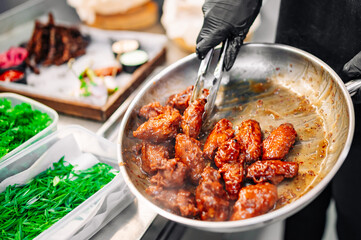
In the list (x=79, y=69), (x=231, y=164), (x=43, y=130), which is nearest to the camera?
(x=231, y=164)

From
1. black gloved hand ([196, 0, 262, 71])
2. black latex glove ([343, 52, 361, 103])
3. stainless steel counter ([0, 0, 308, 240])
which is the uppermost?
black gloved hand ([196, 0, 262, 71])

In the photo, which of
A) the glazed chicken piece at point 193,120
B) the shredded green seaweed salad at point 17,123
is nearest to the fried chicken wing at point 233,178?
the glazed chicken piece at point 193,120

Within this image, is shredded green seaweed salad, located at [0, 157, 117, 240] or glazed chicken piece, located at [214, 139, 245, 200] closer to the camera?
glazed chicken piece, located at [214, 139, 245, 200]

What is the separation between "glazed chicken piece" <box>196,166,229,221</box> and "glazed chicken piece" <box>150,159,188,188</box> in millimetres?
127

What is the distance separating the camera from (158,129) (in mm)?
1999

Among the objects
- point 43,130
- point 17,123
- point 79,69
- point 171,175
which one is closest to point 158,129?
point 171,175

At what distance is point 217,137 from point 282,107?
615mm

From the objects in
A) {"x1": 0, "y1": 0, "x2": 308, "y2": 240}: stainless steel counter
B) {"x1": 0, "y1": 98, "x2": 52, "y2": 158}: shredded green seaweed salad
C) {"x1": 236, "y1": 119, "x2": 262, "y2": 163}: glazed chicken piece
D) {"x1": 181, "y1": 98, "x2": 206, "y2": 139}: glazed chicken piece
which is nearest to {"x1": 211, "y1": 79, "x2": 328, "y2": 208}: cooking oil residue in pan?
{"x1": 236, "y1": 119, "x2": 262, "y2": 163}: glazed chicken piece

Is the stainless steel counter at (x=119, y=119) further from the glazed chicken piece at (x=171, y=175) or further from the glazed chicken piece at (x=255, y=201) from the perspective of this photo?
the glazed chicken piece at (x=255, y=201)

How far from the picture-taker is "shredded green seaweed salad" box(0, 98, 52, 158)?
2.30 meters

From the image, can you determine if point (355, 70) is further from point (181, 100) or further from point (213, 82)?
point (181, 100)

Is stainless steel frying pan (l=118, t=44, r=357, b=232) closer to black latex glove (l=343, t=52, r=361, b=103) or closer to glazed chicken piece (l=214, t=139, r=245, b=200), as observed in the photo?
black latex glove (l=343, t=52, r=361, b=103)

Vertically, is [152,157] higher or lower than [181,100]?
lower

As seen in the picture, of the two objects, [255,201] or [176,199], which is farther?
[176,199]
